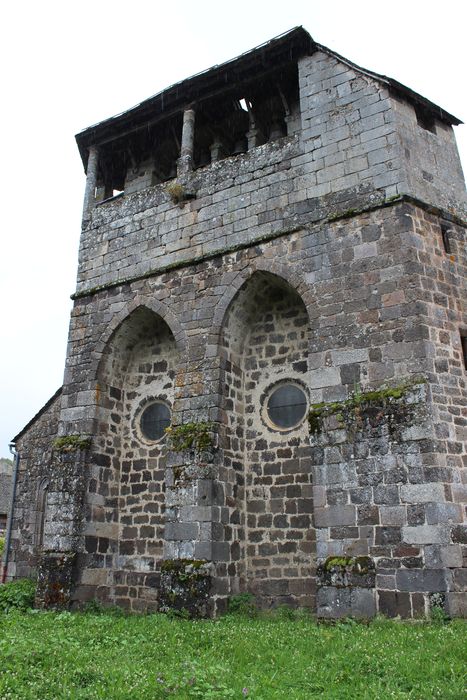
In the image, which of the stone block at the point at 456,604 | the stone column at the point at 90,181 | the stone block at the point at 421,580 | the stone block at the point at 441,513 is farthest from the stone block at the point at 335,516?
the stone column at the point at 90,181

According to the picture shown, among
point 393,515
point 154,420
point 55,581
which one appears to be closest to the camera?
point 393,515

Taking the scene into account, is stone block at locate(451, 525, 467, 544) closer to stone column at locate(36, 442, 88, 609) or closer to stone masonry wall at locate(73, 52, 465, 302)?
stone masonry wall at locate(73, 52, 465, 302)

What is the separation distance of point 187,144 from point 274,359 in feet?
15.3

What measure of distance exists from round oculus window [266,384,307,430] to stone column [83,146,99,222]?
19.3ft

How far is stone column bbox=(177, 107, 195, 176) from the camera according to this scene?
38.2 feet

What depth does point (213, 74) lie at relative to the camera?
11648mm

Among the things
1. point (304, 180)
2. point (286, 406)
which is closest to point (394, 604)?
point (286, 406)

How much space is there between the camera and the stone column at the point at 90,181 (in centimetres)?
1298

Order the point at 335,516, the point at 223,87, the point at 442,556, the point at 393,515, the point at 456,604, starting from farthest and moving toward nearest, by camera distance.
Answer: the point at 223,87, the point at 335,516, the point at 393,515, the point at 442,556, the point at 456,604

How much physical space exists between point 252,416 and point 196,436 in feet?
3.75

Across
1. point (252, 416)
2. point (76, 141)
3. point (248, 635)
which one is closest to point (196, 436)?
point (252, 416)

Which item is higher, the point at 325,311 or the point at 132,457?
the point at 325,311

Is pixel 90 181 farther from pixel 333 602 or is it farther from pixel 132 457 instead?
pixel 333 602

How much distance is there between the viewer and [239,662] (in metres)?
5.73
